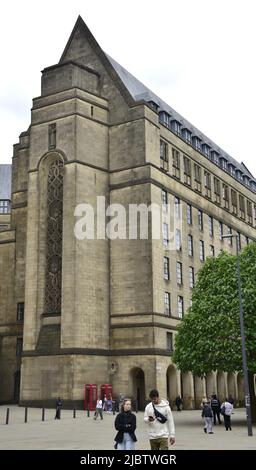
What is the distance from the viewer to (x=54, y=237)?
5259cm

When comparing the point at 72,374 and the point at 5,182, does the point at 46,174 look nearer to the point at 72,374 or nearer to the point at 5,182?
the point at 72,374

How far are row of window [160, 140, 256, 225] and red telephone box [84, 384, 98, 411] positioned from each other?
74.2ft

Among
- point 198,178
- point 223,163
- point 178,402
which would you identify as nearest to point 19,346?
point 178,402

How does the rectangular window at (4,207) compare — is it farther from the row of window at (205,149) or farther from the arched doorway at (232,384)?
the arched doorway at (232,384)

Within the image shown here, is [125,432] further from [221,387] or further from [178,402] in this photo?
[221,387]

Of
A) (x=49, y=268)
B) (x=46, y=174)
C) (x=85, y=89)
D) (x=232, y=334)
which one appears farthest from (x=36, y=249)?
(x=232, y=334)

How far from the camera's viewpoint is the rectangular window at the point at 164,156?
188 feet

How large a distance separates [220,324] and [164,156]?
2705 cm

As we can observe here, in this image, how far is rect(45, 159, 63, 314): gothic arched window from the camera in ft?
167

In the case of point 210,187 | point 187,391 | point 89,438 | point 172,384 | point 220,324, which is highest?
point 210,187

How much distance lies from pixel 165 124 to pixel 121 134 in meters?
7.59

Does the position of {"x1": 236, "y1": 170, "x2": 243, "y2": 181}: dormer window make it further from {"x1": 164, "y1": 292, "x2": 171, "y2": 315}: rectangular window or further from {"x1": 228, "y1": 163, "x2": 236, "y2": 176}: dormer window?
{"x1": 164, "y1": 292, "x2": 171, "y2": 315}: rectangular window

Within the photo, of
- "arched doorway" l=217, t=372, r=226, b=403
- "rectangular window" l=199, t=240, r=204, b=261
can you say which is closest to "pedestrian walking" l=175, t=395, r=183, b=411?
"arched doorway" l=217, t=372, r=226, b=403

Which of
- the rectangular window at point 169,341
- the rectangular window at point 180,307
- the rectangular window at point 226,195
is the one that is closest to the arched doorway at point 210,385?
the rectangular window at point 180,307
